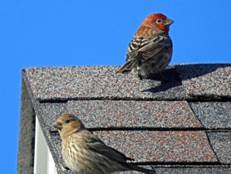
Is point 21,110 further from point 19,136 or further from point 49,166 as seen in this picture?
point 49,166

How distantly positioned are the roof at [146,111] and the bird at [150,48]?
0.68 feet

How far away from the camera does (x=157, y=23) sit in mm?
11367

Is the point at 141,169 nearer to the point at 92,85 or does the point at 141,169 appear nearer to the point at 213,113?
the point at 213,113

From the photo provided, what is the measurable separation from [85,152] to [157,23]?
2.95 meters

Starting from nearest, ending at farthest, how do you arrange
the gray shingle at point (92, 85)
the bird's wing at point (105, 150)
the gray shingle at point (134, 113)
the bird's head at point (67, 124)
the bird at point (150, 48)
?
1. the bird's wing at point (105, 150)
2. the bird's head at point (67, 124)
3. the gray shingle at point (134, 113)
4. the gray shingle at point (92, 85)
5. the bird at point (150, 48)

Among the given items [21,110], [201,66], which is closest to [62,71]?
[21,110]

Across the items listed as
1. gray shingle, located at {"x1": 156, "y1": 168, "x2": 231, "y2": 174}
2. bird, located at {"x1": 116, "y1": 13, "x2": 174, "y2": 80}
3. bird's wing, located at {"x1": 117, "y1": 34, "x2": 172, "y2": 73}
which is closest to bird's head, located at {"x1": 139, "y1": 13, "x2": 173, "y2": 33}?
bird, located at {"x1": 116, "y1": 13, "x2": 174, "y2": 80}

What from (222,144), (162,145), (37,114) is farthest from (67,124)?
(222,144)

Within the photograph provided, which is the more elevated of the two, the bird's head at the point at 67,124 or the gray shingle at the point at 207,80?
the gray shingle at the point at 207,80

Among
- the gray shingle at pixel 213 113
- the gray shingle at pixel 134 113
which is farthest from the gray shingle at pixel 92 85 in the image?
the gray shingle at pixel 213 113

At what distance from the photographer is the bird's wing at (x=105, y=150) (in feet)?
26.9

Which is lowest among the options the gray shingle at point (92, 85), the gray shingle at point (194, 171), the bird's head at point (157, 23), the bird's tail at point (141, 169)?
the gray shingle at point (194, 171)

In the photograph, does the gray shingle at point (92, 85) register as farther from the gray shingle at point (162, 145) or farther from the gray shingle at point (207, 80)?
the gray shingle at point (162, 145)

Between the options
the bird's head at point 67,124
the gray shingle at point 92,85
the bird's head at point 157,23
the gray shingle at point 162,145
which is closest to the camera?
the gray shingle at point 162,145
